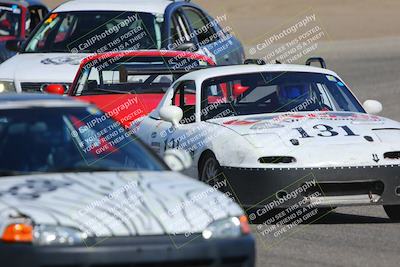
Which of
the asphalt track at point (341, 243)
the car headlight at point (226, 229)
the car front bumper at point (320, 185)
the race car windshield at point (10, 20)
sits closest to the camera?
the car headlight at point (226, 229)

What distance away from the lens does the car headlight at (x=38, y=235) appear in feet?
22.5

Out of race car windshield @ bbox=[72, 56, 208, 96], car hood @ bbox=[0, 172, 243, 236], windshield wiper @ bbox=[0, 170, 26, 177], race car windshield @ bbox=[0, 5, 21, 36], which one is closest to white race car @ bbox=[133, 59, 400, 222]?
race car windshield @ bbox=[72, 56, 208, 96]

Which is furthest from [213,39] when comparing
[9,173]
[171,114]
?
[9,173]

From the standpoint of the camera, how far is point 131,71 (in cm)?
1481

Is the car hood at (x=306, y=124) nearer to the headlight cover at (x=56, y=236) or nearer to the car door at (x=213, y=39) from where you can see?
the headlight cover at (x=56, y=236)

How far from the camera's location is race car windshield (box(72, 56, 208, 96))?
48.9 feet

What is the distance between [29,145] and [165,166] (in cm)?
78

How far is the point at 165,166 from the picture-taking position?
26.8ft

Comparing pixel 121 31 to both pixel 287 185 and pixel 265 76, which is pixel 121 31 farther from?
pixel 287 185

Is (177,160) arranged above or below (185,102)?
above

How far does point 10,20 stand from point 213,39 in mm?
5147

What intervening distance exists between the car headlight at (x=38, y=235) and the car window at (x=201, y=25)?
42.5ft

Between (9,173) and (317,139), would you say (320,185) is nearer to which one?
(317,139)

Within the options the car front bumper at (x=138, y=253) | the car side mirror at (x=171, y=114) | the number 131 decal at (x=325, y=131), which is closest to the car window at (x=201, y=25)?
the car side mirror at (x=171, y=114)
